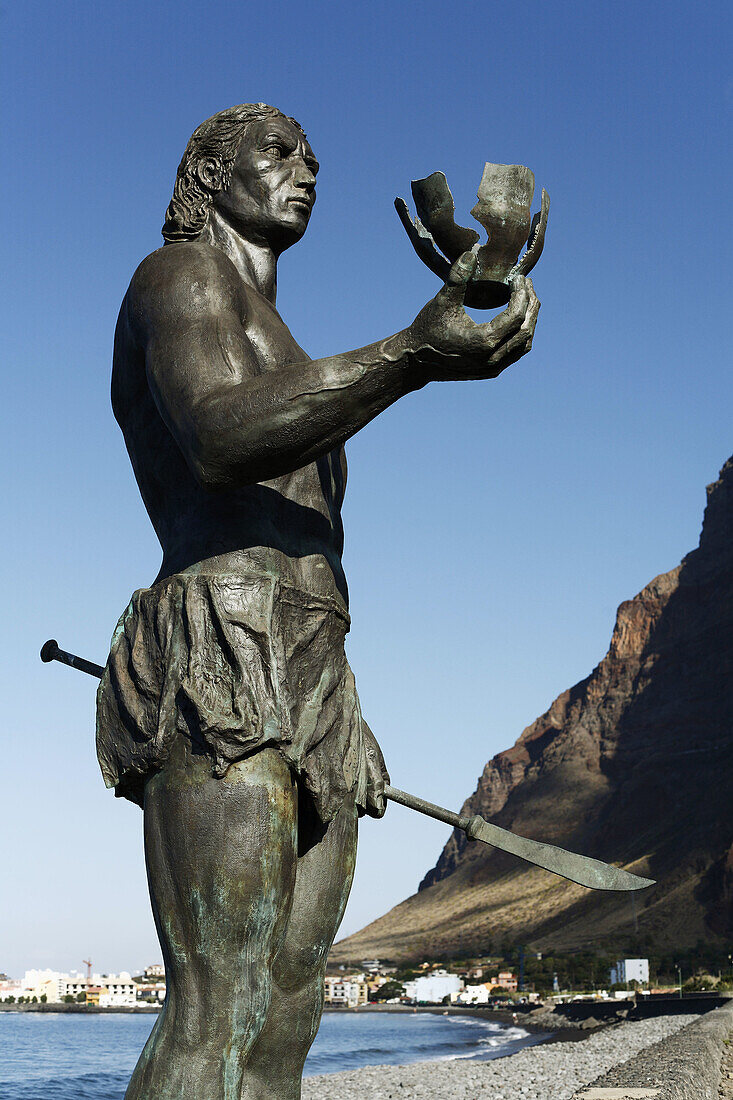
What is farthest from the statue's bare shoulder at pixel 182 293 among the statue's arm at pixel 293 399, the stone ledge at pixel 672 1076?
the stone ledge at pixel 672 1076

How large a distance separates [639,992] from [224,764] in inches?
→ 3424

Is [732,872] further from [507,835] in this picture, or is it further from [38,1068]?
[507,835]

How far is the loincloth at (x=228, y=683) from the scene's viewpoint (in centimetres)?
312

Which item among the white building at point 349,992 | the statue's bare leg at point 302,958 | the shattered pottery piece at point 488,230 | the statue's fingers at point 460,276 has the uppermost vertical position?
the shattered pottery piece at point 488,230

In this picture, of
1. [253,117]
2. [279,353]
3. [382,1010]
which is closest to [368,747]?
[279,353]

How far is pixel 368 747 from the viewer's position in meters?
3.72

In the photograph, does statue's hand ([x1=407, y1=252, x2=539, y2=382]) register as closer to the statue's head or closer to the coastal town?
the statue's head

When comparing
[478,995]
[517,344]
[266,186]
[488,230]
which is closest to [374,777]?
[517,344]

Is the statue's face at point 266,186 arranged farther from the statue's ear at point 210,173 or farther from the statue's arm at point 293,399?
the statue's arm at point 293,399

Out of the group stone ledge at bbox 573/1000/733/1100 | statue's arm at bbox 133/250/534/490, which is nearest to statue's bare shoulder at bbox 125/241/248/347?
statue's arm at bbox 133/250/534/490

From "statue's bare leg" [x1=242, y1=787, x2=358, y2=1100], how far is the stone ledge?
13.4ft

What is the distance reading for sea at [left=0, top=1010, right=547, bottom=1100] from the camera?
45812 mm

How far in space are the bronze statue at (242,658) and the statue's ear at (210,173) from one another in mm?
235

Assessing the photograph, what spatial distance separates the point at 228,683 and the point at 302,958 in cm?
83
